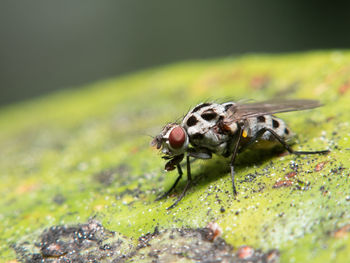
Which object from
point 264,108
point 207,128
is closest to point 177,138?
point 207,128

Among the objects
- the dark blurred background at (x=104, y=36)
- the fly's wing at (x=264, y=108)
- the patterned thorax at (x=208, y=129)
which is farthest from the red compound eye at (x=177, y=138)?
the dark blurred background at (x=104, y=36)

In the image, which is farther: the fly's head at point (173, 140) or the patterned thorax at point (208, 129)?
the patterned thorax at point (208, 129)

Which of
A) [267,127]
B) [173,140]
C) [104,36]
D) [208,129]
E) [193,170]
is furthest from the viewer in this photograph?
[104,36]

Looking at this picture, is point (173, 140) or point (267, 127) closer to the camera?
point (173, 140)

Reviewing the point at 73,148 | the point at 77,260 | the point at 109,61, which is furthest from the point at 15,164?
the point at 109,61

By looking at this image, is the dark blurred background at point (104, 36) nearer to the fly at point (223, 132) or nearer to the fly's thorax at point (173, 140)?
the fly at point (223, 132)

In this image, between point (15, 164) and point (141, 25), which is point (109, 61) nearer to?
point (141, 25)

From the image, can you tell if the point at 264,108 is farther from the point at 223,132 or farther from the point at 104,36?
the point at 104,36

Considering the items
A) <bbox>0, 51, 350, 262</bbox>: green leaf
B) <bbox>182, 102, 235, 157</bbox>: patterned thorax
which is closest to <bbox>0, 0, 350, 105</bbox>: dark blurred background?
<bbox>0, 51, 350, 262</bbox>: green leaf
